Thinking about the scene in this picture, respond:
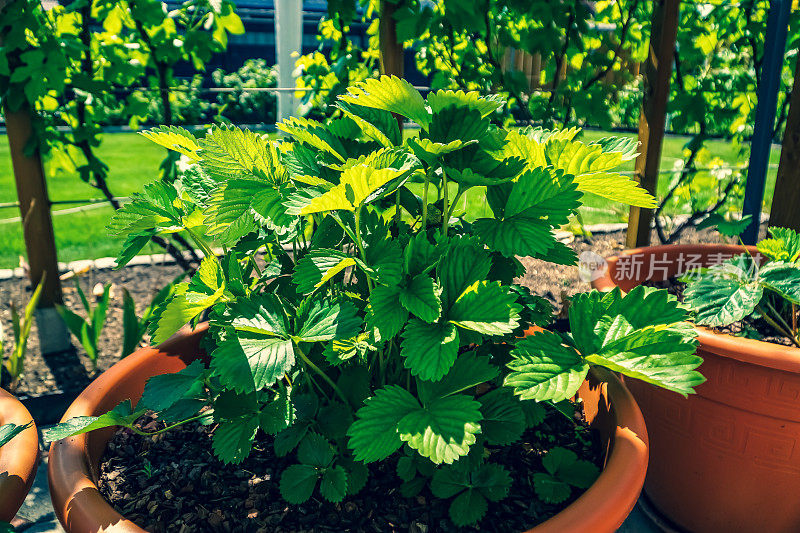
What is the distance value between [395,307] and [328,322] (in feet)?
0.29

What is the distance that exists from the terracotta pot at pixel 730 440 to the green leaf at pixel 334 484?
768mm

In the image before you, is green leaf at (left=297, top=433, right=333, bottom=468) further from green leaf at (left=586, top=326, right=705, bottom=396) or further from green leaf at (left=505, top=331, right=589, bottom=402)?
green leaf at (left=586, top=326, right=705, bottom=396)

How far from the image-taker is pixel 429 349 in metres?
0.71

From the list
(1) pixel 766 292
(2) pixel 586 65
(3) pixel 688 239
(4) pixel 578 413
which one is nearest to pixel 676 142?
(3) pixel 688 239

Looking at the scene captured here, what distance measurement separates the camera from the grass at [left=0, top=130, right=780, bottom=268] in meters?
3.03

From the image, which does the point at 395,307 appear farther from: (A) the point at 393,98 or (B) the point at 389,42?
(B) the point at 389,42

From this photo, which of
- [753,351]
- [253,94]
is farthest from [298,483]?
[253,94]

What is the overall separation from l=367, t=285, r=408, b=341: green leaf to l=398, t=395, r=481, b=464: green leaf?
0.11 metres

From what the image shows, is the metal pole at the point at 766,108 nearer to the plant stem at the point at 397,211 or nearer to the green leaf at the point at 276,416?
the plant stem at the point at 397,211

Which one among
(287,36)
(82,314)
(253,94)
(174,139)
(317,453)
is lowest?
(82,314)

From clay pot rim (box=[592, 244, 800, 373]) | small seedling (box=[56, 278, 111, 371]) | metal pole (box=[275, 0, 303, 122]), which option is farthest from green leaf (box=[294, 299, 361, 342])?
metal pole (box=[275, 0, 303, 122])

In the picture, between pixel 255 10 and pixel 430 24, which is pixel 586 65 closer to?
pixel 430 24

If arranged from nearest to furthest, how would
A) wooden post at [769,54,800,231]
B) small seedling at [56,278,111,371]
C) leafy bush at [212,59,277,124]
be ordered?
wooden post at [769,54,800,231]
small seedling at [56,278,111,371]
leafy bush at [212,59,277,124]

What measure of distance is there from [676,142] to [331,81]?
584 cm
